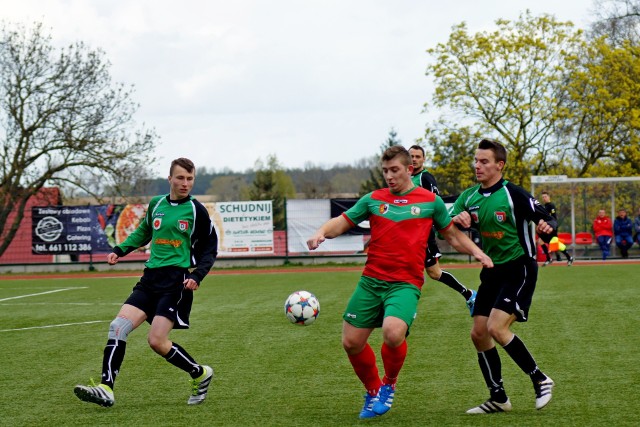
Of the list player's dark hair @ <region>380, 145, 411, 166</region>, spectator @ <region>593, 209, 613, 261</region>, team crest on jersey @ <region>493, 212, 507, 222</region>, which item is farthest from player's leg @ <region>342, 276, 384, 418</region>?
spectator @ <region>593, 209, 613, 261</region>

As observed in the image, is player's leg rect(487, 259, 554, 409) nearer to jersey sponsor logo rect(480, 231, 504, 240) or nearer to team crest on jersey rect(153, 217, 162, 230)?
jersey sponsor logo rect(480, 231, 504, 240)

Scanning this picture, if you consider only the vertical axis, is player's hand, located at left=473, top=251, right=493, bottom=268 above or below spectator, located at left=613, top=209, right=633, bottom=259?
above

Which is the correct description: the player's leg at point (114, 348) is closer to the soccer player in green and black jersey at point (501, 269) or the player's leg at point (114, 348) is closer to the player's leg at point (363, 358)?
the player's leg at point (363, 358)

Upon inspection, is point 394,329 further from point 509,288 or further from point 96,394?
point 96,394

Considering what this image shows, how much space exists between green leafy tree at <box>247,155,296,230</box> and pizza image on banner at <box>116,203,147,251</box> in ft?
14.6

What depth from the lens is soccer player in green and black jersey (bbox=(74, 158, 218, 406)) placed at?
652 cm

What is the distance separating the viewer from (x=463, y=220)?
6012 mm

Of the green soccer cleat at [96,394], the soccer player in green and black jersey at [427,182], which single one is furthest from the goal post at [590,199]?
the green soccer cleat at [96,394]

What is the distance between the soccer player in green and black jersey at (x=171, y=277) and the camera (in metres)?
6.52

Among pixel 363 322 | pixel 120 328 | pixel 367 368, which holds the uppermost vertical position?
pixel 363 322

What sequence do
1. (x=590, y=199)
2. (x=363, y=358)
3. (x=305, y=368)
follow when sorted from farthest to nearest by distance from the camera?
(x=590, y=199) < (x=305, y=368) < (x=363, y=358)

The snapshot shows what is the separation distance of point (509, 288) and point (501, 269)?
153mm

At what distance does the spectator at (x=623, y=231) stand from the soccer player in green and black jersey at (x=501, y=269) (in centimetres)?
2224

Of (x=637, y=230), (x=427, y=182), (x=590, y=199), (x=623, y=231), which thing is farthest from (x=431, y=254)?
(x=590, y=199)
